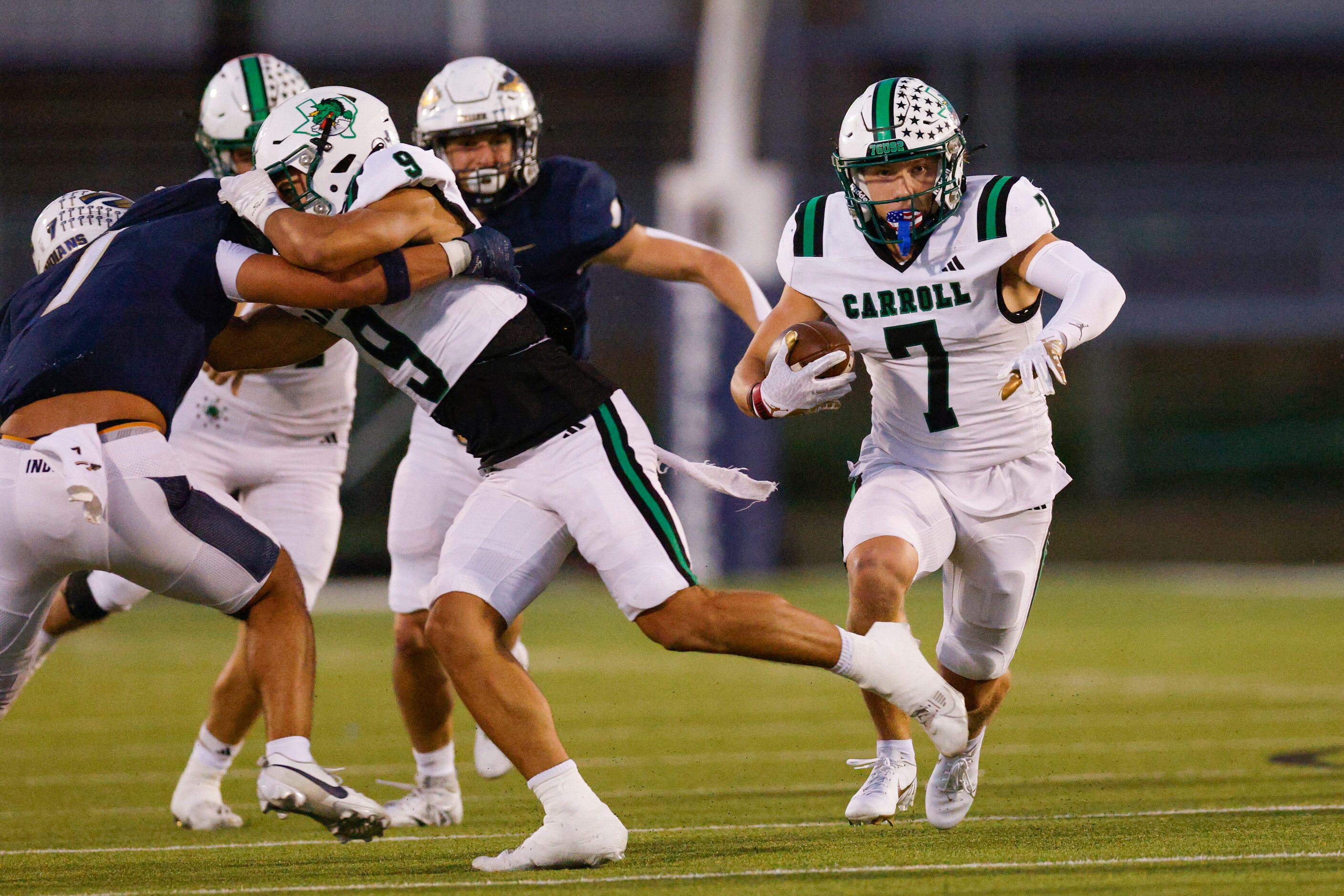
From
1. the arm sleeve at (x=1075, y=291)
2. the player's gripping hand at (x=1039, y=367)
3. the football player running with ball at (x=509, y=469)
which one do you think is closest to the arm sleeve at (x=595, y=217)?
the football player running with ball at (x=509, y=469)

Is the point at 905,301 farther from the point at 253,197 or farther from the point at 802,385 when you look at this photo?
the point at 253,197

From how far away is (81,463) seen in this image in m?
3.76

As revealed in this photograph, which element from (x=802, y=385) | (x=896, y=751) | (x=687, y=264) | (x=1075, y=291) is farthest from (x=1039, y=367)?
(x=687, y=264)

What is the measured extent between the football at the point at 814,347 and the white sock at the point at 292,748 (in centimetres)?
140

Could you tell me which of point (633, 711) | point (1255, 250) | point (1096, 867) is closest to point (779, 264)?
point (1096, 867)

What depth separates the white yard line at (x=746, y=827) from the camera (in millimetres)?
4566

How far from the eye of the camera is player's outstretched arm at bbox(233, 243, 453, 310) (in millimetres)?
4016

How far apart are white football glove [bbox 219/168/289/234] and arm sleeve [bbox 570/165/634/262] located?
1306 mm

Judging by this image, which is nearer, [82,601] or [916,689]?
[916,689]

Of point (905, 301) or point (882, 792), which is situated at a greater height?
point (905, 301)

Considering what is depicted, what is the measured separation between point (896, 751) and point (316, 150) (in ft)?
6.49

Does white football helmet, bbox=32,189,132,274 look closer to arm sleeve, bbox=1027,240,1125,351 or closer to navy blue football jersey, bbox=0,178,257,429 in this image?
navy blue football jersey, bbox=0,178,257,429

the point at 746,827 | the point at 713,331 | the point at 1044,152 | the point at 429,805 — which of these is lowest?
the point at 713,331

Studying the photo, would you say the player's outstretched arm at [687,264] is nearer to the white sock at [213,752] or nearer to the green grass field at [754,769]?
the green grass field at [754,769]
